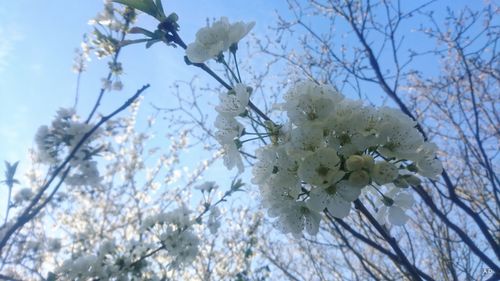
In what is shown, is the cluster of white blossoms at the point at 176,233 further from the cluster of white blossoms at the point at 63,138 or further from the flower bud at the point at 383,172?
the flower bud at the point at 383,172

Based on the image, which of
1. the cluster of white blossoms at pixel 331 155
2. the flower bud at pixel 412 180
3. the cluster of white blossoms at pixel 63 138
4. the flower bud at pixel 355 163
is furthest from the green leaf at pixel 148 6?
the cluster of white blossoms at pixel 63 138

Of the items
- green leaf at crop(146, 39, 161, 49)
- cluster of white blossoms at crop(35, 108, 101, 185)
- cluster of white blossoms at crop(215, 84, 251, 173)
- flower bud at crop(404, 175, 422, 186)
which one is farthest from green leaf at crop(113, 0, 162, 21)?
cluster of white blossoms at crop(35, 108, 101, 185)

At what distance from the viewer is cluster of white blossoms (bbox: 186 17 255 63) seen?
129 cm

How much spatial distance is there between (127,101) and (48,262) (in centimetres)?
681

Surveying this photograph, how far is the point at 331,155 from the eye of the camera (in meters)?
0.98

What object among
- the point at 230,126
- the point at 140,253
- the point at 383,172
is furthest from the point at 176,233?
the point at 383,172

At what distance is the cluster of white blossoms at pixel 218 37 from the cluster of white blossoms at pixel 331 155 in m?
0.32

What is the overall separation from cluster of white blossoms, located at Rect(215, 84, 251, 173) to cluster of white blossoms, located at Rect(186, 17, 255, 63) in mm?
161

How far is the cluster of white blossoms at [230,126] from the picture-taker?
1204mm

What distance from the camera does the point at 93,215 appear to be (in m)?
8.64

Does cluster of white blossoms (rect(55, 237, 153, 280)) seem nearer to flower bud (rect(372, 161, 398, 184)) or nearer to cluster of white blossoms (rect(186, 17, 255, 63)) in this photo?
cluster of white blossoms (rect(186, 17, 255, 63))

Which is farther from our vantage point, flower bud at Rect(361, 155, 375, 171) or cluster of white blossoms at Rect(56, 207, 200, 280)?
cluster of white blossoms at Rect(56, 207, 200, 280)

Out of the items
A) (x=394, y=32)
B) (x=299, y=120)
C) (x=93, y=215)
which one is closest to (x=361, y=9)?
(x=394, y=32)

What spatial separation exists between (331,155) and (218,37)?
625 millimetres
